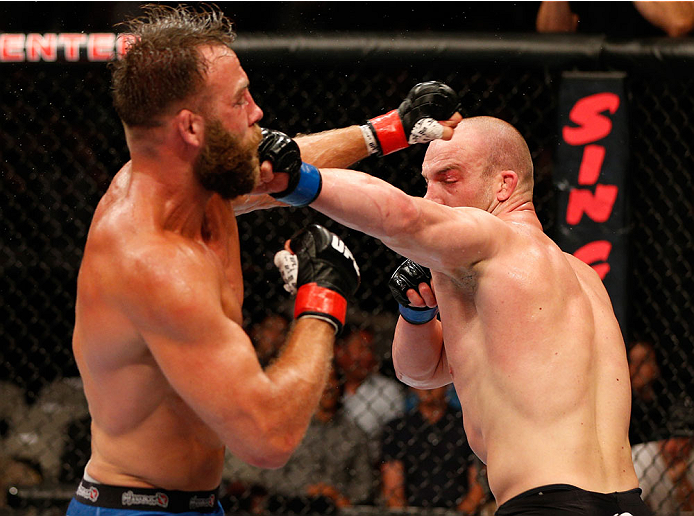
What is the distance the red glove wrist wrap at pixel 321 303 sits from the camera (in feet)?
4.81

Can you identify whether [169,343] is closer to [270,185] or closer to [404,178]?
[270,185]

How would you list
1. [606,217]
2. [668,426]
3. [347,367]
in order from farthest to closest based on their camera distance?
[347,367], [668,426], [606,217]

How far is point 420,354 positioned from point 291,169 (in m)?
0.72

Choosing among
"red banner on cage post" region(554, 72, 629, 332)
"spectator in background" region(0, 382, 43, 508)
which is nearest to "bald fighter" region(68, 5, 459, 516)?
"red banner on cage post" region(554, 72, 629, 332)

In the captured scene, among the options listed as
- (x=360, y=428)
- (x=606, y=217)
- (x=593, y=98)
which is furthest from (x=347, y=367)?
(x=593, y=98)

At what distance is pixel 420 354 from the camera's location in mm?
1995

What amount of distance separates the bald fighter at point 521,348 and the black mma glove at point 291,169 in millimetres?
23

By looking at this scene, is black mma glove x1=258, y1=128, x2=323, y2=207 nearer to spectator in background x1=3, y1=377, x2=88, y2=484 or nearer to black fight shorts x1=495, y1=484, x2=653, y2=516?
black fight shorts x1=495, y1=484, x2=653, y2=516

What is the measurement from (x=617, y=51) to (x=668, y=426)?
1.33m

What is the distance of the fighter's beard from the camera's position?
143cm

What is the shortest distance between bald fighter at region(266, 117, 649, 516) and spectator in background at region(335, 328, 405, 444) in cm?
151

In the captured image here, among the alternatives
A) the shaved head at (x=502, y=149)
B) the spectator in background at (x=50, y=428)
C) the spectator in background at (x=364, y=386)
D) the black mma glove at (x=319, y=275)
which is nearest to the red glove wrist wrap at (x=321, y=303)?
the black mma glove at (x=319, y=275)

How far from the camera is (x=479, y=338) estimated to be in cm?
165

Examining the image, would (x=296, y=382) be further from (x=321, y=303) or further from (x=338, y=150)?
(x=338, y=150)
